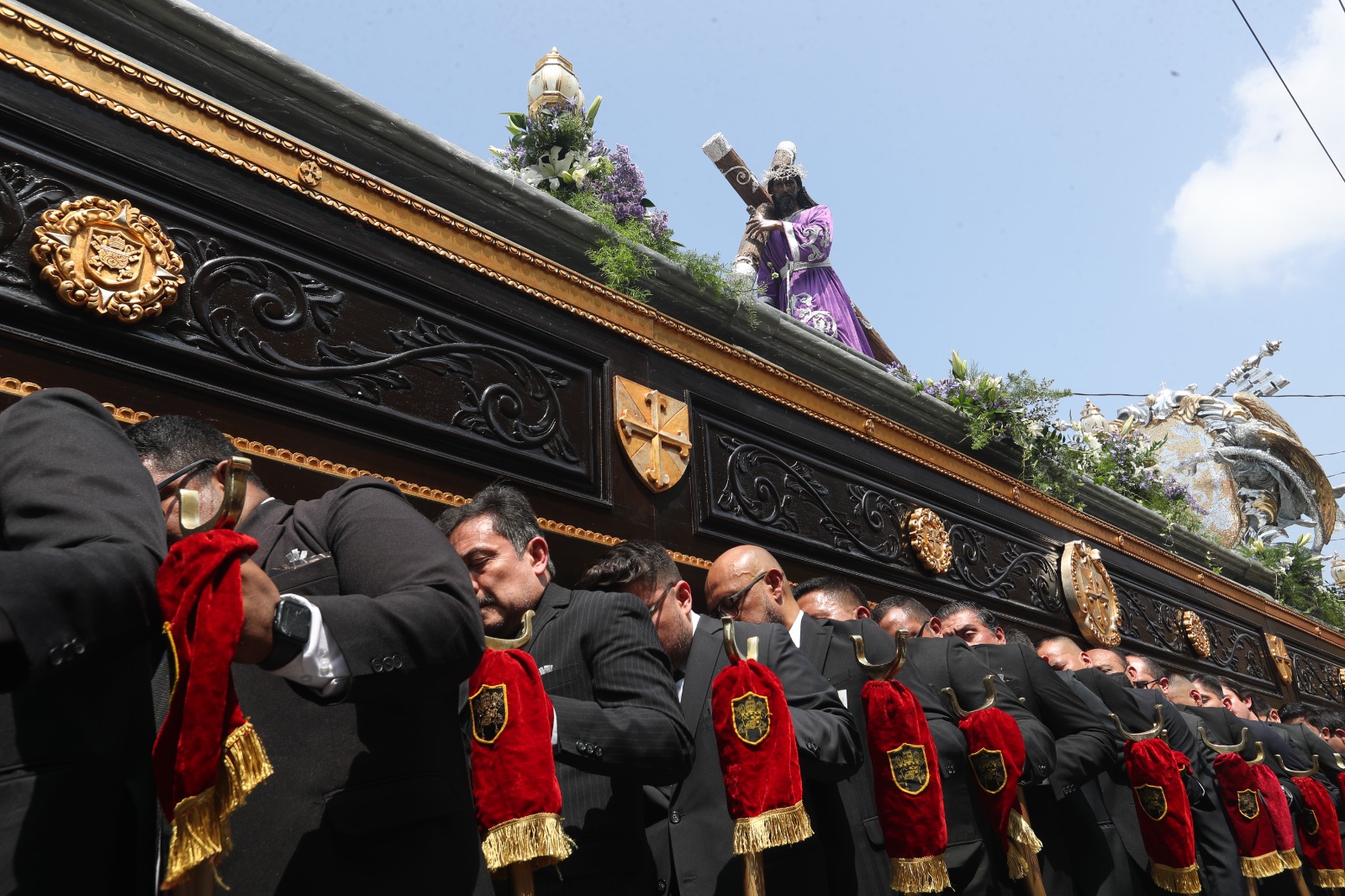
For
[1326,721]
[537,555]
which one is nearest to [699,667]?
[537,555]

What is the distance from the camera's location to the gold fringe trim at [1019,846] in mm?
3977

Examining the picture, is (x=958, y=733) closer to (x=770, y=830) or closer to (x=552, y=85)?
(x=770, y=830)

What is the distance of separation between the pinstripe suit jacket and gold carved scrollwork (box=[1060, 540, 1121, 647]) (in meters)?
5.92

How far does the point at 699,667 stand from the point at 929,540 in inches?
139

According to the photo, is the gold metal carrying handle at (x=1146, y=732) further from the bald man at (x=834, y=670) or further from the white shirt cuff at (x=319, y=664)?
the white shirt cuff at (x=319, y=664)

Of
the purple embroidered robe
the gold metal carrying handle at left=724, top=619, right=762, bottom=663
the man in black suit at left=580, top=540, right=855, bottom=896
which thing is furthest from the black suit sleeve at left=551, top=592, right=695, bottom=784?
the purple embroidered robe

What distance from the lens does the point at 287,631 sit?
1.66 m

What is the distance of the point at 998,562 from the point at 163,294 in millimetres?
5849

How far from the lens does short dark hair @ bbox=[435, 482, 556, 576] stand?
2.95 meters

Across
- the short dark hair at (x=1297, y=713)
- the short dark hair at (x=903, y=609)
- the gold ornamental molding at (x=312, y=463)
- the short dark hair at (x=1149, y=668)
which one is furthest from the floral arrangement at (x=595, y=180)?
the short dark hair at (x=1297, y=713)

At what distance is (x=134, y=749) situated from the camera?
1637 millimetres

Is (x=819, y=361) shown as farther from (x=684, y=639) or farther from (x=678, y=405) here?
(x=684, y=639)

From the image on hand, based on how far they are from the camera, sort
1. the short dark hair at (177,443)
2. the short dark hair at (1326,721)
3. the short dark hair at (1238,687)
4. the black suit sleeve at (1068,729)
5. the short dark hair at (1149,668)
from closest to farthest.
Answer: the short dark hair at (177,443) → the black suit sleeve at (1068,729) → the short dark hair at (1149,668) → the short dark hair at (1326,721) → the short dark hair at (1238,687)

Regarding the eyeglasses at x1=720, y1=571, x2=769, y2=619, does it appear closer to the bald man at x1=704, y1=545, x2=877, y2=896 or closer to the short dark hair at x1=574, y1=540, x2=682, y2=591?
the bald man at x1=704, y1=545, x2=877, y2=896
